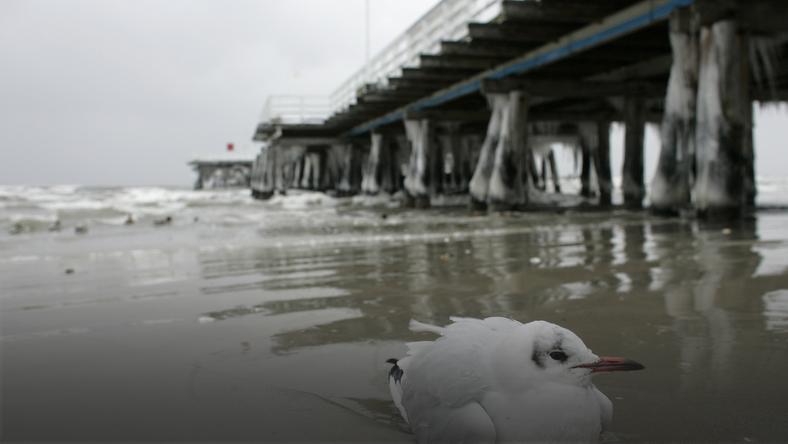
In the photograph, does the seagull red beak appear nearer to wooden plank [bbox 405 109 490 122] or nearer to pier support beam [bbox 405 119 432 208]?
pier support beam [bbox 405 119 432 208]

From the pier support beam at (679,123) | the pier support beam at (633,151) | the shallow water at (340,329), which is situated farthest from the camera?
the pier support beam at (633,151)

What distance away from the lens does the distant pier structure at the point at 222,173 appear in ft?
201

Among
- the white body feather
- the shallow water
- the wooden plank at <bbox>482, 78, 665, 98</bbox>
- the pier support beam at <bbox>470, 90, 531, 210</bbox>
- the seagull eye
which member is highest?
the wooden plank at <bbox>482, 78, 665, 98</bbox>

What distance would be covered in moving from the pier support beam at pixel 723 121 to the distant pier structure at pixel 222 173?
184 feet

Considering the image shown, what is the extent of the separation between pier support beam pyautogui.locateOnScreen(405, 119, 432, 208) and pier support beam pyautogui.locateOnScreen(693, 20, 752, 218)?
983 centimetres

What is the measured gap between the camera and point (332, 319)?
3.19m

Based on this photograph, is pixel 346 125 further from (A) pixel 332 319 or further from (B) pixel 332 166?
(A) pixel 332 319

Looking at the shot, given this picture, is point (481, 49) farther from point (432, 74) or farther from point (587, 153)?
point (587, 153)

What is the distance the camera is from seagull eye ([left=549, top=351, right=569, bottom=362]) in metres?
1.50

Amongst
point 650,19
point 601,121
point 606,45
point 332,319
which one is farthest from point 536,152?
point 332,319

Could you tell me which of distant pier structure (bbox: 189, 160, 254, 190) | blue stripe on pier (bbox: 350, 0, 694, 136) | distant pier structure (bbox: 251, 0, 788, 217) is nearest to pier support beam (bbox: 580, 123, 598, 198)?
distant pier structure (bbox: 251, 0, 788, 217)

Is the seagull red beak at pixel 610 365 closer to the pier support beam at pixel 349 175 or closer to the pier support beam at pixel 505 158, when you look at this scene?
the pier support beam at pixel 505 158

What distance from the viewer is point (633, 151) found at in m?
12.9

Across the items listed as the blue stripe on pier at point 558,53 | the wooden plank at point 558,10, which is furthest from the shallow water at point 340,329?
the wooden plank at point 558,10
